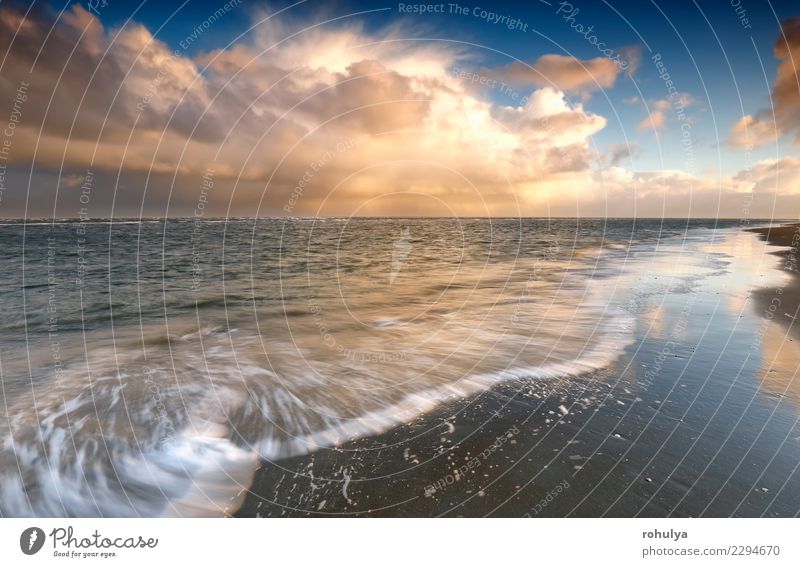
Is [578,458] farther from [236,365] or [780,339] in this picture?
[780,339]

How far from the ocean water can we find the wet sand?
439mm

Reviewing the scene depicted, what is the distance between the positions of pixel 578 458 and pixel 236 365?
582 cm

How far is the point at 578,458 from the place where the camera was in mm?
4207

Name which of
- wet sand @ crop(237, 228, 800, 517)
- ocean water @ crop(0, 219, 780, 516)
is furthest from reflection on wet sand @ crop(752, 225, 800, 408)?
ocean water @ crop(0, 219, 780, 516)

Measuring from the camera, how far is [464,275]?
18062 mm

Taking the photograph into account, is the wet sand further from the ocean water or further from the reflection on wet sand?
the ocean water

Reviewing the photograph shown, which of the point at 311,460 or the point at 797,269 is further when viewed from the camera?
the point at 797,269

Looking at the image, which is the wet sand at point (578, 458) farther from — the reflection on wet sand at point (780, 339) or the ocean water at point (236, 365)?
the ocean water at point (236, 365)

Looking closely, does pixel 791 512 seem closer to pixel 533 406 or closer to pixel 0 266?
pixel 533 406

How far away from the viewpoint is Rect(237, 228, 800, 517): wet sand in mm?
3760

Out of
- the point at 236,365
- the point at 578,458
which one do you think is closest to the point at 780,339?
the point at 578,458

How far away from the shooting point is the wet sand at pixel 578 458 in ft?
12.3
